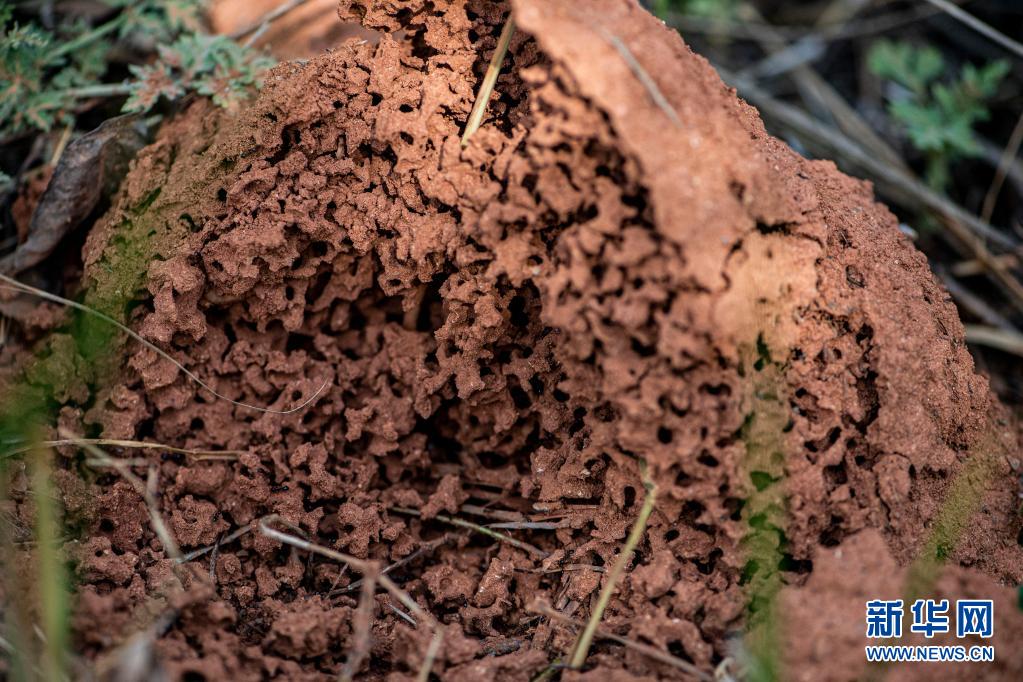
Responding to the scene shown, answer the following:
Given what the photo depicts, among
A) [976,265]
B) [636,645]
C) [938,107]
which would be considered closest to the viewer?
[636,645]

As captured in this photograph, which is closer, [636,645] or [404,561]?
[636,645]

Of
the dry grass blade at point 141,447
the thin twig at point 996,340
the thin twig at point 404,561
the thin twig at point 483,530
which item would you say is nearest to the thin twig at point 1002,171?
the thin twig at point 996,340

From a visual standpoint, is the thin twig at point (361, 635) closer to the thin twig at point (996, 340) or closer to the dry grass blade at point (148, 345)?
the dry grass blade at point (148, 345)

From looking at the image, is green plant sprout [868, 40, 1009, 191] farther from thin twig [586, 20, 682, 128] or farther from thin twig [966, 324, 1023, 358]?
thin twig [586, 20, 682, 128]

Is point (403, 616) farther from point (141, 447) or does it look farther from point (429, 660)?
point (141, 447)

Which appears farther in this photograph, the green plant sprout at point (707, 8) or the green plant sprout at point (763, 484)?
the green plant sprout at point (707, 8)

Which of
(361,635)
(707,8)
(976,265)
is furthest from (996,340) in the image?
(361,635)
